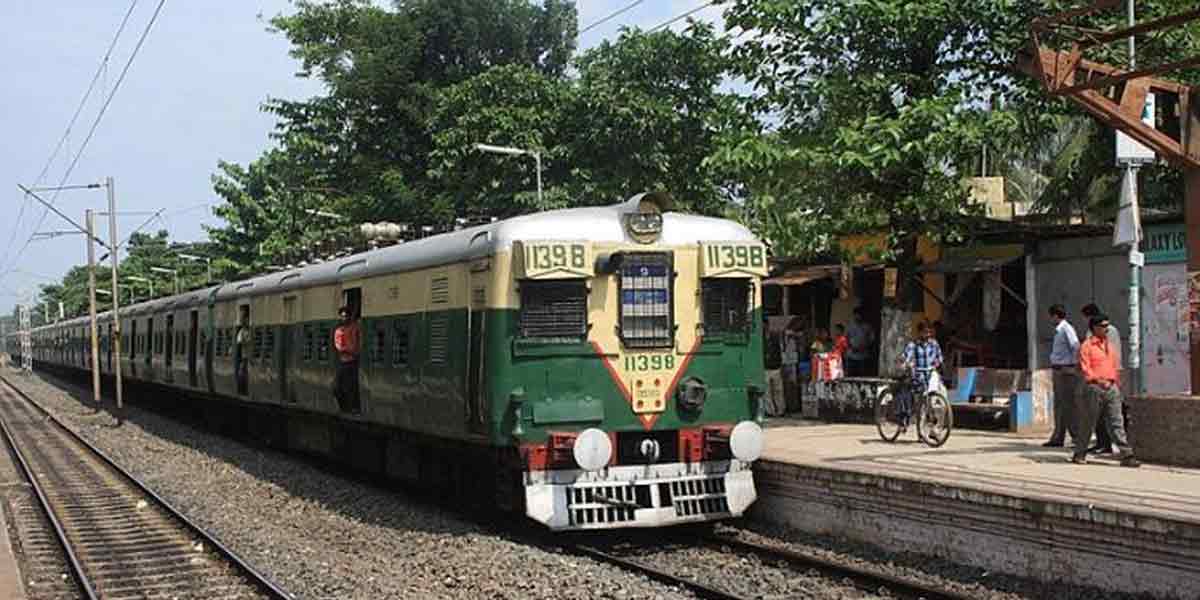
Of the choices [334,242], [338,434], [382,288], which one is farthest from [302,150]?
[382,288]

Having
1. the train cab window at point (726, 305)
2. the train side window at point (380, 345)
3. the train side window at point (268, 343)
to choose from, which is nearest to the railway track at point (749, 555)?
the train cab window at point (726, 305)

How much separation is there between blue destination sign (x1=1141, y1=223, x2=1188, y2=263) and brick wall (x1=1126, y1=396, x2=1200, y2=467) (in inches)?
233

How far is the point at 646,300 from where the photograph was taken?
1183cm

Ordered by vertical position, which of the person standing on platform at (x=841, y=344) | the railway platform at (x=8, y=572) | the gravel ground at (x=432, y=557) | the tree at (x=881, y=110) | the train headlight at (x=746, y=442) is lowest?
the gravel ground at (x=432, y=557)

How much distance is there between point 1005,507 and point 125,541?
8.41m

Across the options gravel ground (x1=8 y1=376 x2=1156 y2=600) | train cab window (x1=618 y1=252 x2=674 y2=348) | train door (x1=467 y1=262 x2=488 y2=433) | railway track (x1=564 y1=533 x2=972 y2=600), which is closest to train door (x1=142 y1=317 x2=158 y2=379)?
gravel ground (x1=8 y1=376 x2=1156 y2=600)

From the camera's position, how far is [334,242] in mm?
20734

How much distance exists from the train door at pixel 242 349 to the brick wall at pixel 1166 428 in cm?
1362

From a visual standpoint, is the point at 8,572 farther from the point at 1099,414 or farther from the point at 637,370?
the point at 1099,414

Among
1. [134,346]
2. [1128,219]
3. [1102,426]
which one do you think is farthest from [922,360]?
[134,346]

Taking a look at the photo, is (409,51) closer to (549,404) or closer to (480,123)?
(480,123)

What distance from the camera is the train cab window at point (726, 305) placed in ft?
39.7

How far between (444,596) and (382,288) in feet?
18.0

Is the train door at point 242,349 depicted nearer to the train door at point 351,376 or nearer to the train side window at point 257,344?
the train side window at point 257,344
